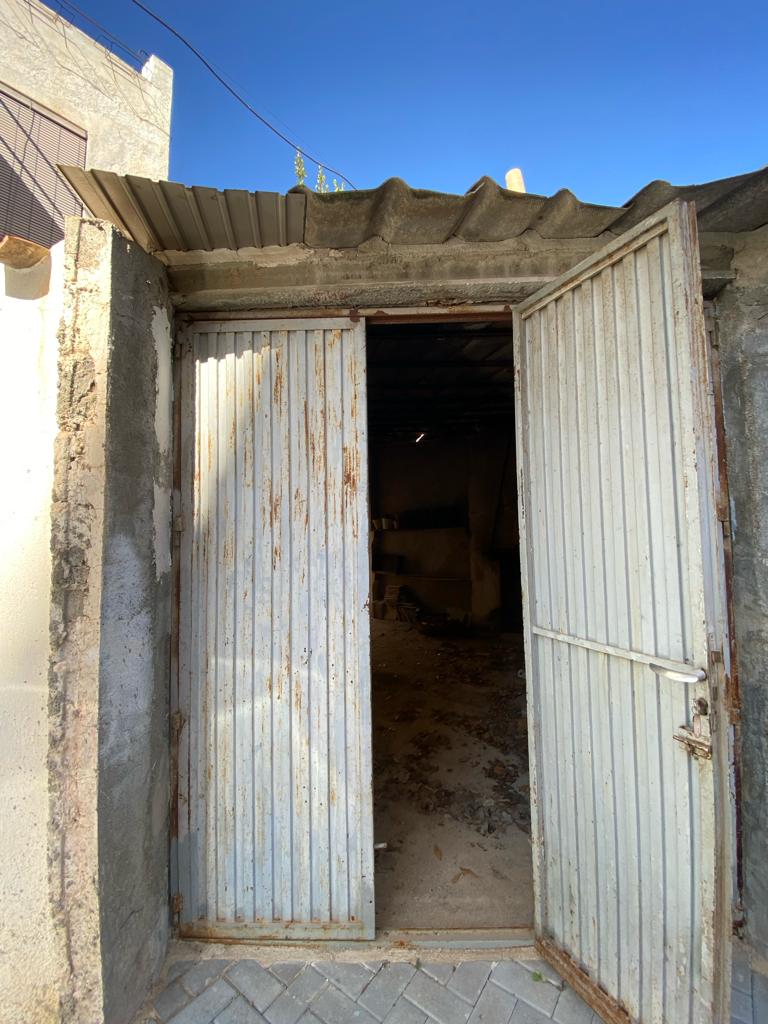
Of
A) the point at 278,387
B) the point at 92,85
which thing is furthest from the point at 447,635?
the point at 92,85

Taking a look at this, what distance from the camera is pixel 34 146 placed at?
5.02 metres

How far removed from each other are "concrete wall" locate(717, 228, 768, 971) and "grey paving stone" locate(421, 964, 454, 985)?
4.67ft

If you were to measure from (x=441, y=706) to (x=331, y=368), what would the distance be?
13.6 ft

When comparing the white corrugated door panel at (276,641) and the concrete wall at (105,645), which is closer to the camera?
the concrete wall at (105,645)

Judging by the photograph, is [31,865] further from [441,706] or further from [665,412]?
[441,706]

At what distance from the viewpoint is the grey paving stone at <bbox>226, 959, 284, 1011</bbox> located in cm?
186

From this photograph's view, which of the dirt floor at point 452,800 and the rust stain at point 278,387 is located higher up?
the rust stain at point 278,387

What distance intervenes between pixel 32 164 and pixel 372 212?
582 cm

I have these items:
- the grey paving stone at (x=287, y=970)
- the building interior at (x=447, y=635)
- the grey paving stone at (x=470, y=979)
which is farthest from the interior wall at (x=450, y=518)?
the grey paving stone at (x=287, y=970)

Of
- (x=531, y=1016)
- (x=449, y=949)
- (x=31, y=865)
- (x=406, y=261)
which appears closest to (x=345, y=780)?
(x=449, y=949)

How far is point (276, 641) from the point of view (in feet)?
7.08

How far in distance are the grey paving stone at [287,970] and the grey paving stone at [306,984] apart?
0.02 meters

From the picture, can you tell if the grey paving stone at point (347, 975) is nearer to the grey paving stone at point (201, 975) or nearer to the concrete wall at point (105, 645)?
the grey paving stone at point (201, 975)

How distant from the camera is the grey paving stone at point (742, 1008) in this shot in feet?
5.77
